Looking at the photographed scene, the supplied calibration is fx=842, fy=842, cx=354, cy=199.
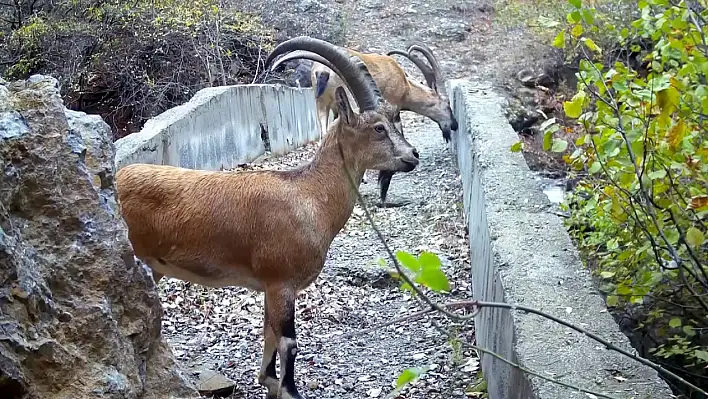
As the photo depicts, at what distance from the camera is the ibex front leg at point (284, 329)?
450cm

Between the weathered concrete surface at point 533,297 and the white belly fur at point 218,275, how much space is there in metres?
1.32

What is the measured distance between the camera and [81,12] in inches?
476

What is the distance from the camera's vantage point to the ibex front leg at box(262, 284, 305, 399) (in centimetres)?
450

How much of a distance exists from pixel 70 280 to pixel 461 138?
26.1 ft

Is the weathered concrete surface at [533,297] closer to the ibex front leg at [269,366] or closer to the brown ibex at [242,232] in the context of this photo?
the brown ibex at [242,232]

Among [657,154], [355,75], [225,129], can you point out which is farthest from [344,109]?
[225,129]

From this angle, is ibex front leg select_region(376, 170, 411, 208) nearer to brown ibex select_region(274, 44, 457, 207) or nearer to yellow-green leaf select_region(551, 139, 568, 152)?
brown ibex select_region(274, 44, 457, 207)

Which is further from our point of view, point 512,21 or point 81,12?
point 512,21

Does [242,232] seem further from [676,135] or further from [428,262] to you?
[428,262]

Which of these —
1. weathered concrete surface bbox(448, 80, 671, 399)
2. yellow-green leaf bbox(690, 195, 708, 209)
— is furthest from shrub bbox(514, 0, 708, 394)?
weathered concrete surface bbox(448, 80, 671, 399)

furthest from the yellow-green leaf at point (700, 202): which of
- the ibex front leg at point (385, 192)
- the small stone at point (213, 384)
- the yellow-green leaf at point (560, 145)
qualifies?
the ibex front leg at point (385, 192)

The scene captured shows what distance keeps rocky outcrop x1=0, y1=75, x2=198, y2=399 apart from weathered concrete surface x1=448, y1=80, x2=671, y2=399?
146 cm

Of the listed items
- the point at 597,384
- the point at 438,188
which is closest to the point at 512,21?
the point at 438,188

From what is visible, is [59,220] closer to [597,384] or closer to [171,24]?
[597,384]
